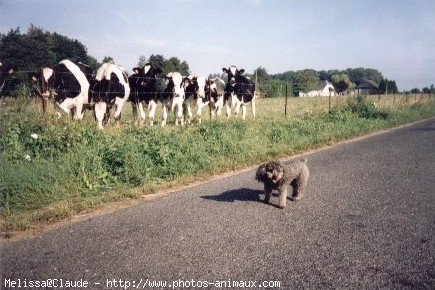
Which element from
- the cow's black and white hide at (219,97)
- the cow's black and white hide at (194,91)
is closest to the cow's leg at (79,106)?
the cow's black and white hide at (194,91)

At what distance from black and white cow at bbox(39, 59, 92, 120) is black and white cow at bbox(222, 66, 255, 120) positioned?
8.16m

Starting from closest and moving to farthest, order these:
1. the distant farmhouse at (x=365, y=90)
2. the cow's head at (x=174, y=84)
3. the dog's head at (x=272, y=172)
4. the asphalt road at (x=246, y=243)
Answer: the asphalt road at (x=246, y=243), the dog's head at (x=272, y=172), the cow's head at (x=174, y=84), the distant farmhouse at (x=365, y=90)

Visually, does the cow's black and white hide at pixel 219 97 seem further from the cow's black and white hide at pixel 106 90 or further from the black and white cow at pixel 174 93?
the cow's black and white hide at pixel 106 90

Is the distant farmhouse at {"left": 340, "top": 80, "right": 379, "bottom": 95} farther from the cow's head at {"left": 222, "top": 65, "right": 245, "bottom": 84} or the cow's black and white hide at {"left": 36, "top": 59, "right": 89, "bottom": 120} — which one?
the cow's black and white hide at {"left": 36, "top": 59, "right": 89, "bottom": 120}

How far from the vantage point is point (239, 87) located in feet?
57.4

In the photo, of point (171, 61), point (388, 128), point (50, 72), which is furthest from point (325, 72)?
point (50, 72)

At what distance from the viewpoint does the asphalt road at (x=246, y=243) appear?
332cm

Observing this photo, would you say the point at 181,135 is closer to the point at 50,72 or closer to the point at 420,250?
the point at 50,72

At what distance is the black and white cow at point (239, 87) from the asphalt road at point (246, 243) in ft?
Answer: 37.7

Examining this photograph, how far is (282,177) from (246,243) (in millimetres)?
1490

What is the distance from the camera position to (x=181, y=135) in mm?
8484

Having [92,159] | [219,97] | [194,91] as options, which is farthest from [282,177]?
[219,97]

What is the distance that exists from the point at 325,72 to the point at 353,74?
17162 millimetres

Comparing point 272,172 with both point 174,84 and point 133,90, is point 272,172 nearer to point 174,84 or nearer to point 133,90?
point 174,84
